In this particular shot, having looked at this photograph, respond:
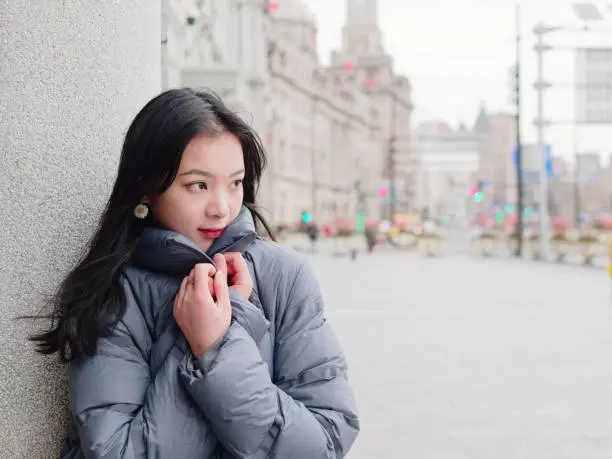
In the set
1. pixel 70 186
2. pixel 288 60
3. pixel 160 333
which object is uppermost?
pixel 288 60

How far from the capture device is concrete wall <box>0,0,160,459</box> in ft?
6.88

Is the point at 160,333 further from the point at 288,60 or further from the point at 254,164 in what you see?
the point at 288,60

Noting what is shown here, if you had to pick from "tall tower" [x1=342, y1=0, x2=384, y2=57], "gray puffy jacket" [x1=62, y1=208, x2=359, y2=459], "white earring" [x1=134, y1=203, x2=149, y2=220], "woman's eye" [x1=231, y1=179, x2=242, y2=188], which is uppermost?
"tall tower" [x1=342, y1=0, x2=384, y2=57]

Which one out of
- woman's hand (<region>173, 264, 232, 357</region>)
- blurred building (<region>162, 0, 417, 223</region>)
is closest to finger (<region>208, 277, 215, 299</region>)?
woman's hand (<region>173, 264, 232, 357</region>)

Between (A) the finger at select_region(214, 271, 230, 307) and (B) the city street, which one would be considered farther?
(B) the city street

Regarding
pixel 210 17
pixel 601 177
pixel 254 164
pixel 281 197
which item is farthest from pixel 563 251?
pixel 601 177

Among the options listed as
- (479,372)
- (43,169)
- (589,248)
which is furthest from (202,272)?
(589,248)

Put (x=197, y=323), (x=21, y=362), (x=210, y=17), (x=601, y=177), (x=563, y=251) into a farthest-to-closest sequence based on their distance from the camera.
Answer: (x=601, y=177)
(x=210, y=17)
(x=563, y=251)
(x=21, y=362)
(x=197, y=323)

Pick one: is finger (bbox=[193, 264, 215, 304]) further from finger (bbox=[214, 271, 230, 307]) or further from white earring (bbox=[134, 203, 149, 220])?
white earring (bbox=[134, 203, 149, 220])

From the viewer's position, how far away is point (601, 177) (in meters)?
102

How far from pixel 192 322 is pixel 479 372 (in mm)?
5218

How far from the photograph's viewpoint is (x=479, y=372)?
22.1 ft

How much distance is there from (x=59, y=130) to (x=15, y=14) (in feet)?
0.99

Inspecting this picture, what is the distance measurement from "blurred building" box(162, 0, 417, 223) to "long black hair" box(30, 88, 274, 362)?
10.5 meters
